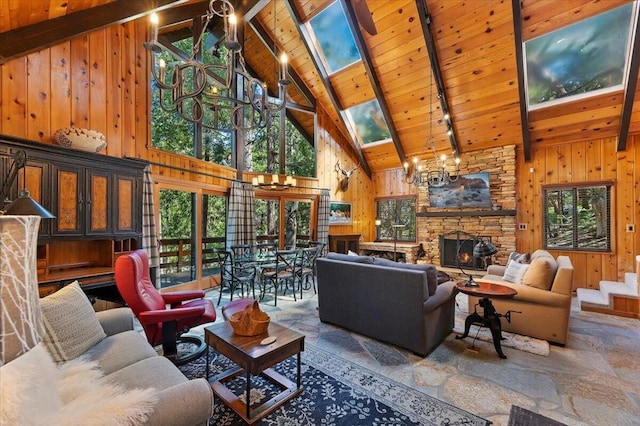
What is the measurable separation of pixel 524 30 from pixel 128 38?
6170mm

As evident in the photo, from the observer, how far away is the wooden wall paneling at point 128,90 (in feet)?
13.4

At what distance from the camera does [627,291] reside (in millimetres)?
4250

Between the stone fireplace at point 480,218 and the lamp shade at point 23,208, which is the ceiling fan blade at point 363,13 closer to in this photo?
the lamp shade at point 23,208

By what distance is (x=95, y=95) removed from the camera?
3.72 m

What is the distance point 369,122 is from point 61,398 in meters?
7.16

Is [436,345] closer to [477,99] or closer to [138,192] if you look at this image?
[138,192]

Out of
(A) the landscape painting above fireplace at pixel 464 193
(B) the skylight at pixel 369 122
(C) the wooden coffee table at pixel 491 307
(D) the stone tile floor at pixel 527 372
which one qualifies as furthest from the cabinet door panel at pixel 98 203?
(A) the landscape painting above fireplace at pixel 464 193

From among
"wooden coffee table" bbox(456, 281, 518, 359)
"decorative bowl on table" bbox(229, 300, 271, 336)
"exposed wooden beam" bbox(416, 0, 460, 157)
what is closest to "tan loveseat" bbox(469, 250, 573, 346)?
"wooden coffee table" bbox(456, 281, 518, 359)

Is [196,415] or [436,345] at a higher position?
[196,415]

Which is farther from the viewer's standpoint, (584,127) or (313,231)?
(313,231)

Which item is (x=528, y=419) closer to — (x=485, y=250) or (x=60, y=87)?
(x=485, y=250)

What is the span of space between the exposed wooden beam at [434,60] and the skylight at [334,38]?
1.40 meters

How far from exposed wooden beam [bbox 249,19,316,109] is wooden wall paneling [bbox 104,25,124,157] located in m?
2.66

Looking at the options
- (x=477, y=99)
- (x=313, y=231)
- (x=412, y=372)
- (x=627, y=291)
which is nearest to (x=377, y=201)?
(x=313, y=231)
